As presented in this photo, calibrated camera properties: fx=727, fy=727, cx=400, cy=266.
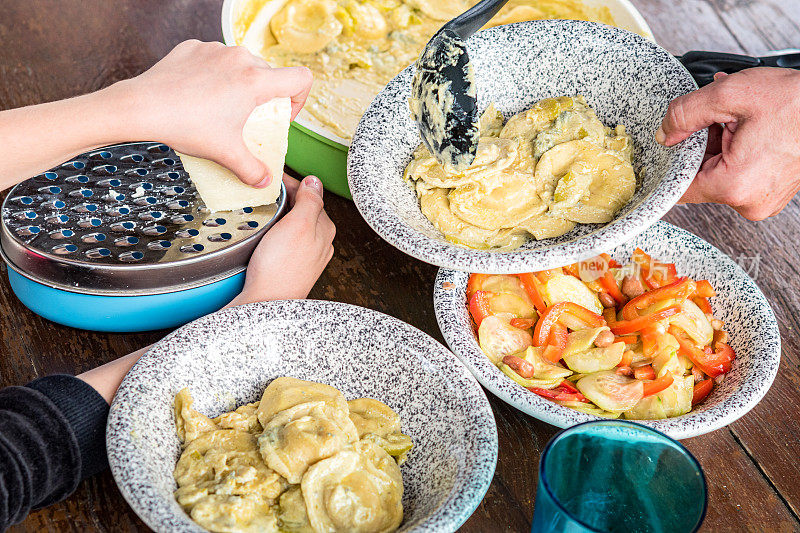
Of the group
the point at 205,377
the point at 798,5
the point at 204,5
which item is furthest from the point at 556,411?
the point at 798,5

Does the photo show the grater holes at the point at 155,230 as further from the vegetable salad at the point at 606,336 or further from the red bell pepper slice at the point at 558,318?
the red bell pepper slice at the point at 558,318

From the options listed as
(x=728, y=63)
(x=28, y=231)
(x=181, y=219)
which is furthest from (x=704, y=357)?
(x=28, y=231)

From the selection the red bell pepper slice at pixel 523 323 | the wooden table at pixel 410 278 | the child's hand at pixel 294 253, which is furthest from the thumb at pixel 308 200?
the red bell pepper slice at pixel 523 323

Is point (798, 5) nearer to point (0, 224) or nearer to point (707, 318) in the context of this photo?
point (707, 318)

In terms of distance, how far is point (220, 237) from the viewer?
1266 millimetres

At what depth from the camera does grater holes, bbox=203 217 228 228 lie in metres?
1.29

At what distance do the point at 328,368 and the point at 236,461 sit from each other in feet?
0.73

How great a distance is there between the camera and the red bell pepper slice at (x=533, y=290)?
1.23 meters

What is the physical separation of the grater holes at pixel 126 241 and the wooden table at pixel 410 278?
0.53 feet

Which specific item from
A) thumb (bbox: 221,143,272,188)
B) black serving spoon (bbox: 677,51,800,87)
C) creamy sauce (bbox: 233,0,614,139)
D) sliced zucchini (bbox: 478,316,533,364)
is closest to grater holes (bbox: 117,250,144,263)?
thumb (bbox: 221,143,272,188)

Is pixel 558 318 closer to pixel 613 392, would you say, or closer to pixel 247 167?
pixel 613 392

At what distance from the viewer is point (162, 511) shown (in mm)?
808

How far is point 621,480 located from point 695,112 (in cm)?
60

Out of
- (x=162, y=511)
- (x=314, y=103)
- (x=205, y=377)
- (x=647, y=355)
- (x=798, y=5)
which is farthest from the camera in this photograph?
(x=798, y=5)
